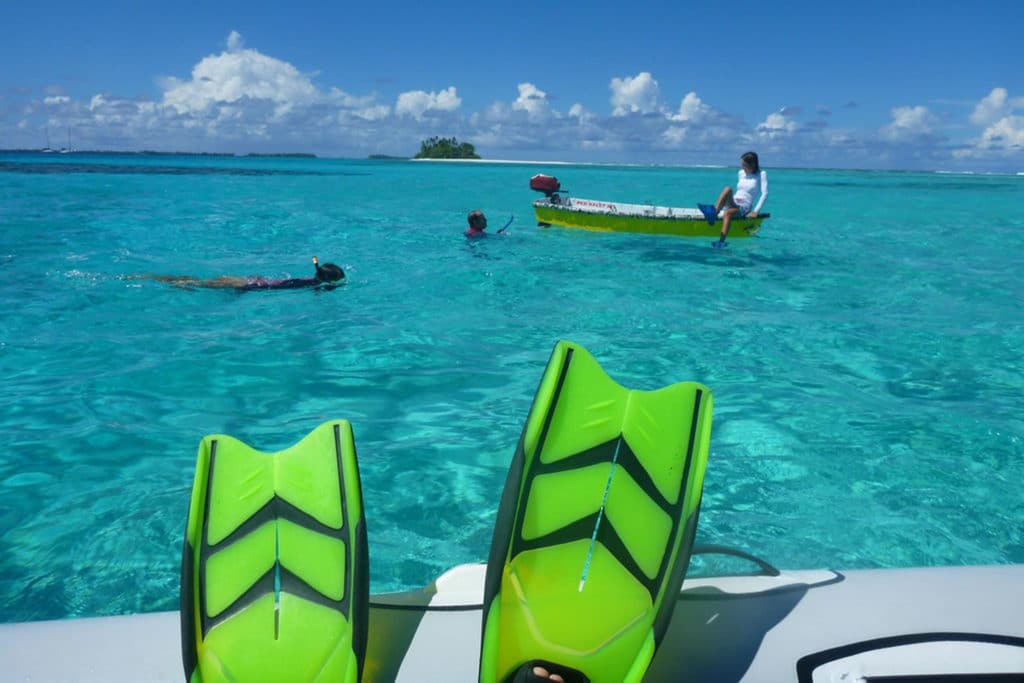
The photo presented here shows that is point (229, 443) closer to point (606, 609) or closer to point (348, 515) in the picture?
point (348, 515)

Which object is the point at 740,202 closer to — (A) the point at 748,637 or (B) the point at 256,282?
(B) the point at 256,282

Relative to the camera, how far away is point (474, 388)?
5.66m

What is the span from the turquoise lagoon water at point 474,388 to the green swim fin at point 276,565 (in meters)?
1.40

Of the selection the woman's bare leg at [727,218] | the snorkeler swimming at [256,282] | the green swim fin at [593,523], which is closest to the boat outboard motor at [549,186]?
the woman's bare leg at [727,218]

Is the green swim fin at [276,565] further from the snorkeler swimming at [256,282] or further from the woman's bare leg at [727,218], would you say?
the woman's bare leg at [727,218]

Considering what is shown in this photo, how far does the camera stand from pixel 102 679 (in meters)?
1.68

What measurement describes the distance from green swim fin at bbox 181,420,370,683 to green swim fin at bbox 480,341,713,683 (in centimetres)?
39

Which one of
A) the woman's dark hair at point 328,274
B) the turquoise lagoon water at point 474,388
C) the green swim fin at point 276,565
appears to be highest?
the woman's dark hair at point 328,274

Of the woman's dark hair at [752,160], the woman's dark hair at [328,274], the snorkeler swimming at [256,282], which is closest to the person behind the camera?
the snorkeler swimming at [256,282]

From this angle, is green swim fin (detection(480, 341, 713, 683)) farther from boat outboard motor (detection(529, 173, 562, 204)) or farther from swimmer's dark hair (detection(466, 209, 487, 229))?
boat outboard motor (detection(529, 173, 562, 204))

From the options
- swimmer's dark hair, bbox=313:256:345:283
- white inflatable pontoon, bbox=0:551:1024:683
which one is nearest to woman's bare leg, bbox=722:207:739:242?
swimmer's dark hair, bbox=313:256:345:283

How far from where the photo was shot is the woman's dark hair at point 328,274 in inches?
353

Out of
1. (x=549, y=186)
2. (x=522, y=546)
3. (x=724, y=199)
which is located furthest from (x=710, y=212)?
(x=522, y=546)

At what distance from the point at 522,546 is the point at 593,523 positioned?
0.21 meters
